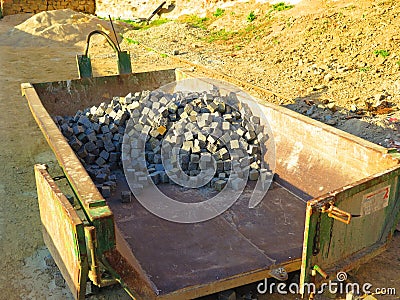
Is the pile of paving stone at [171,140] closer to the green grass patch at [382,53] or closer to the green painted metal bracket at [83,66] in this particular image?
the green painted metal bracket at [83,66]

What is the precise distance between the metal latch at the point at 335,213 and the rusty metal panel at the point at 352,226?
0.02 meters

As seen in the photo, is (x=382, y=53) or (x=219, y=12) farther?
(x=219, y=12)

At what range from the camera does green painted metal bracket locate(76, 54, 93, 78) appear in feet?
18.4

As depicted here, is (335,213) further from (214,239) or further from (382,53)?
(382,53)

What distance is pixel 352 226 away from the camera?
2.82m

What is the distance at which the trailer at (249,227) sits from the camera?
98.0 inches

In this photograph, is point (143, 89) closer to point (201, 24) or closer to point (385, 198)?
point (385, 198)

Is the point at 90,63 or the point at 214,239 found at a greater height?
the point at 90,63

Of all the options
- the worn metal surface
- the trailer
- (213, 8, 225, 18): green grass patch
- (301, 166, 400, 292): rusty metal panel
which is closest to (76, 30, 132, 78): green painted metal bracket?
the trailer

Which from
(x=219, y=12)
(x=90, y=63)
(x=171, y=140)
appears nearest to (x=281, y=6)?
(x=219, y=12)

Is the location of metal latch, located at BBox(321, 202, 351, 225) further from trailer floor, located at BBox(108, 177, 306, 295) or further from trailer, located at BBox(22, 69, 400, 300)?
trailer floor, located at BBox(108, 177, 306, 295)

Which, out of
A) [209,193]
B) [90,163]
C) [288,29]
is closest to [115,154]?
[90,163]

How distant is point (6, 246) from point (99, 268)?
74.3 inches

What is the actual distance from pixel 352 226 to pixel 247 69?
24.2ft
